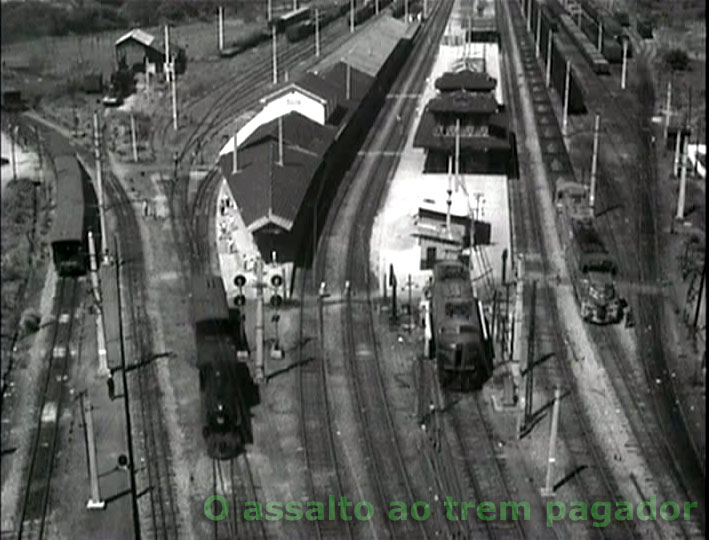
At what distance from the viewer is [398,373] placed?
20.1 metres

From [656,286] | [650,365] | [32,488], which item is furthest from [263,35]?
[32,488]

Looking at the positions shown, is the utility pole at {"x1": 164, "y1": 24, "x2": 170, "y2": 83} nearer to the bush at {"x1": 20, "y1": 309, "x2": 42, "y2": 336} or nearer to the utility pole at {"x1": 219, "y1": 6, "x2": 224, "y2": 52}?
the utility pole at {"x1": 219, "y1": 6, "x2": 224, "y2": 52}

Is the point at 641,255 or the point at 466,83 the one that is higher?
the point at 466,83

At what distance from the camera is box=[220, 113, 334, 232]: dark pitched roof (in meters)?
24.6

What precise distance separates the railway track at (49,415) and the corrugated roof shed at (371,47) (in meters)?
19.4

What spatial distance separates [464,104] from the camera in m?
31.3

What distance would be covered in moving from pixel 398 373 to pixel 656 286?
6323 millimetres

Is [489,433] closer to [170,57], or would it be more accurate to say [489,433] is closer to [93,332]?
[93,332]

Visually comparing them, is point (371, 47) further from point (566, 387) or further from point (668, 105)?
point (566, 387)

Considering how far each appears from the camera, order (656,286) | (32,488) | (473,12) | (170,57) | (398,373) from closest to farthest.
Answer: (32,488), (398,373), (656,286), (170,57), (473,12)

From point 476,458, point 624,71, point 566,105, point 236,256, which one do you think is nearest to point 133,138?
point 236,256

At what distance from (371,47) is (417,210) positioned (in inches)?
698

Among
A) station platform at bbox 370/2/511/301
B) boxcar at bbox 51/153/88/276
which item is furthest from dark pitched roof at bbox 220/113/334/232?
boxcar at bbox 51/153/88/276

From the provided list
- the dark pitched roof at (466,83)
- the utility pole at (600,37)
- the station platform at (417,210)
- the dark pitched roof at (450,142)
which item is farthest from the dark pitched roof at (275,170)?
the utility pole at (600,37)
